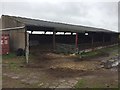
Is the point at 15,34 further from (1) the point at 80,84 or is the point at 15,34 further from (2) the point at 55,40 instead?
(1) the point at 80,84

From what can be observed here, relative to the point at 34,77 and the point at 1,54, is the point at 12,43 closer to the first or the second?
the point at 1,54

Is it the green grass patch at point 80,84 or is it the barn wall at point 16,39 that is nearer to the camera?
the green grass patch at point 80,84

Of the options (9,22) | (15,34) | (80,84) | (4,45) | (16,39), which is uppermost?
(9,22)

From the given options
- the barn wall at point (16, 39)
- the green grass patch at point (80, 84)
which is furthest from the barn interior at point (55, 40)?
the green grass patch at point (80, 84)

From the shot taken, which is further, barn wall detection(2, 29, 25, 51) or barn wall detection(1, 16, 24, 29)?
barn wall detection(1, 16, 24, 29)

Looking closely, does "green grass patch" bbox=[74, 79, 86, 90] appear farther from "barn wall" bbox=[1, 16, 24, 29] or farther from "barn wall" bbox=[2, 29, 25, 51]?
"barn wall" bbox=[1, 16, 24, 29]

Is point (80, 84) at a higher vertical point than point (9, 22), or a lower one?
lower

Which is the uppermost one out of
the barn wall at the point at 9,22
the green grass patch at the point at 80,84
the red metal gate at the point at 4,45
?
the barn wall at the point at 9,22

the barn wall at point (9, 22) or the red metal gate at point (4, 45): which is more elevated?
the barn wall at point (9, 22)

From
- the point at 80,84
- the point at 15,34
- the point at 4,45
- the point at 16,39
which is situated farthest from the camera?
the point at 15,34

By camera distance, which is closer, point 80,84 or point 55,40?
point 80,84

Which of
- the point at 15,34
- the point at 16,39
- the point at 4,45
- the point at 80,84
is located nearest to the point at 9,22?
the point at 15,34

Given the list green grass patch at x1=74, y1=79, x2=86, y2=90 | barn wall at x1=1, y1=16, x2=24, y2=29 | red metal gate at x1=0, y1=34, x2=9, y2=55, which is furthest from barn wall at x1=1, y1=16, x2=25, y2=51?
green grass patch at x1=74, y1=79, x2=86, y2=90

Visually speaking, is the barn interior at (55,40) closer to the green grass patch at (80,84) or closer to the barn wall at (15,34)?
the barn wall at (15,34)
